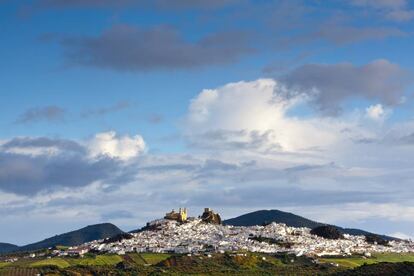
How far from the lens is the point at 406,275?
188 m

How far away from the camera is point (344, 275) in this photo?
19650 cm

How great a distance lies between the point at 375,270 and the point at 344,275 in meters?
8.43

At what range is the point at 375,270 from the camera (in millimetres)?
196500

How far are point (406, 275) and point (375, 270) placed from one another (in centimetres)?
1066

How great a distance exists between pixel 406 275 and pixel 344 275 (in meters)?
16.8
